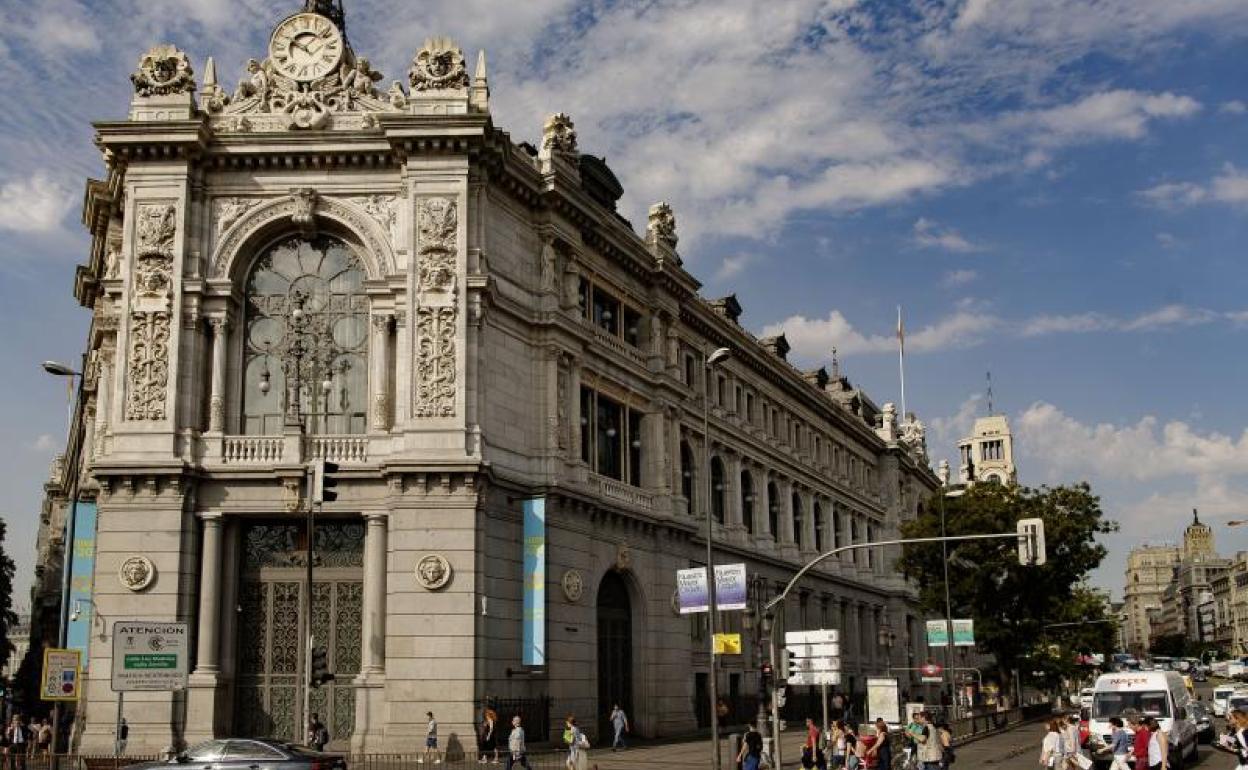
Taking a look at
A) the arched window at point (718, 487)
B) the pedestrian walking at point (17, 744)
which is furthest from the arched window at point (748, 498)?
the pedestrian walking at point (17, 744)

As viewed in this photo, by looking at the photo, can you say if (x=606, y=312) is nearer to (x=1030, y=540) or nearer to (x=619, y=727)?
(x=619, y=727)

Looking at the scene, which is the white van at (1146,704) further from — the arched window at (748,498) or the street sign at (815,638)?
the arched window at (748,498)

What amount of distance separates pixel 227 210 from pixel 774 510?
38.9 metres

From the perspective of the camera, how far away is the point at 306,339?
131 feet

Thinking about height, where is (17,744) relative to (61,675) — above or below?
below

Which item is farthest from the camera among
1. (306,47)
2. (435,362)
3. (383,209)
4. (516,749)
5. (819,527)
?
(819,527)

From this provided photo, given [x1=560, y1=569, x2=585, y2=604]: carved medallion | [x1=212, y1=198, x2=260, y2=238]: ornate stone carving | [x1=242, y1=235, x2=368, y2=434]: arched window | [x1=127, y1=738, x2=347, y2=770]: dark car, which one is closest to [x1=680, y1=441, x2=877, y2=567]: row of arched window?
[x1=560, y1=569, x2=585, y2=604]: carved medallion

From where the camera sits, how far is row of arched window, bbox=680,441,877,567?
56.8 metres

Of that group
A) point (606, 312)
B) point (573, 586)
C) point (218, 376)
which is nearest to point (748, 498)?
point (606, 312)

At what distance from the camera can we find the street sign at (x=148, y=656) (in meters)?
28.5

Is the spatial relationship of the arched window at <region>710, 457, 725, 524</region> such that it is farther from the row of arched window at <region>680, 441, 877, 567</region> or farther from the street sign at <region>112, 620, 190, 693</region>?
the street sign at <region>112, 620, 190, 693</region>

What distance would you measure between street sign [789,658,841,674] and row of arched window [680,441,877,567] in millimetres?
17247

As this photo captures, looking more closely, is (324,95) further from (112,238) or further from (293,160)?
(112,238)

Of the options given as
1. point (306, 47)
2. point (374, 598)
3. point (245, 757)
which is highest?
point (306, 47)
